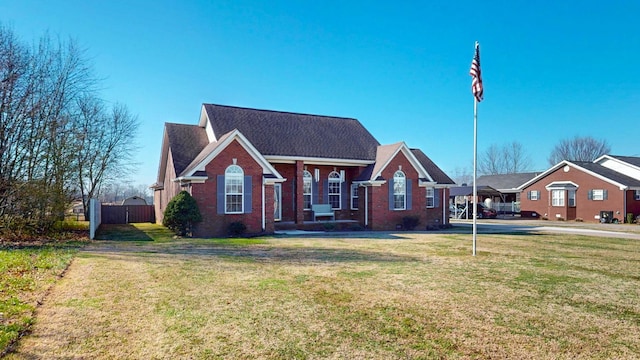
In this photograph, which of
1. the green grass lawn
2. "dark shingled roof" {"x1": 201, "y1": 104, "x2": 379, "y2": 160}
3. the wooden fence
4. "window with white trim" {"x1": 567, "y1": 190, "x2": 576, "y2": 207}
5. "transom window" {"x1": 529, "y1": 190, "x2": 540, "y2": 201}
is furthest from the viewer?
"transom window" {"x1": 529, "y1": 190, "x2": 540, "y2": 201}

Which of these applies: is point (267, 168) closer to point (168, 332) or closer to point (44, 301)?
point (44, 301)

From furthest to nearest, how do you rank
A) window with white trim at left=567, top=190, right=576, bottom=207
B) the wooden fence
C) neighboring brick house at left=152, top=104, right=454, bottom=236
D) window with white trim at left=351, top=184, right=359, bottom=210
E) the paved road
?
window with white trim at left=567, top=190, right=576, bottom=207 → the wooden fence → window with white trim at left=351, top=184, right=359, bottom=210 → the paved road → neighboring brick house at left=152, top=104, right=454, bottom=236

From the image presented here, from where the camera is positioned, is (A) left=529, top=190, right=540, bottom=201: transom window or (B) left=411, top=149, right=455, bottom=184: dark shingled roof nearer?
(B) left=411, top=149, right=455, bottom=184: dark shingled roof

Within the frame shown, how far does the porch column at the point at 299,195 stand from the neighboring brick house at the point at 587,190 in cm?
2713

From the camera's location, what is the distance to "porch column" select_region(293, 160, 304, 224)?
22.4 metres

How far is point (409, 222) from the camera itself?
24469 millimetres

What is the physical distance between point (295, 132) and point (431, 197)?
9997mm

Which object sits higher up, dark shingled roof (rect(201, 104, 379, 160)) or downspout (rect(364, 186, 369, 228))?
dark shingled roof (rect(201, 104, 379, 160))

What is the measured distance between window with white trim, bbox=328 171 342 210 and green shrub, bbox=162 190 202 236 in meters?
9.12

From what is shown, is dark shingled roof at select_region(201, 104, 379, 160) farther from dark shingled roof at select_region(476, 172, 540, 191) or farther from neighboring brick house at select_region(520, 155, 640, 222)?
dark shingled roof at select_region(476, 172, 540, 191)

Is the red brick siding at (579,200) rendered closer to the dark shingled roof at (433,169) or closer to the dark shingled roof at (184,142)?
the dark shingled roof at (433,169)

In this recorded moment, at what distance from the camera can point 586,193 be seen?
35.5 m

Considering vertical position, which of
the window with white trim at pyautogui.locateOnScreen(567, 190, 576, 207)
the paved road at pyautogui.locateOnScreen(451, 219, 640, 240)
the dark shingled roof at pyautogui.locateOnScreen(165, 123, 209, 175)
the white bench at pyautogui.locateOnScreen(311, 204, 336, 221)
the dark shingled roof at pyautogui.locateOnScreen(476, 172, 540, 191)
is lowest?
the paved road at pyautogui.locateOnScreen(451, 219, 640, 240)

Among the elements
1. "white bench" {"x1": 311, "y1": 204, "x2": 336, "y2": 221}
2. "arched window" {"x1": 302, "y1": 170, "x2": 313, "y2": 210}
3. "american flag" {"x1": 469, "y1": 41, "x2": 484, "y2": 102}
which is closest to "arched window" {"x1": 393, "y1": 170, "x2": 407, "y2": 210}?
"white bench" {"x1": 311, "y1": 204, "x2": 336, "y2": 221}
